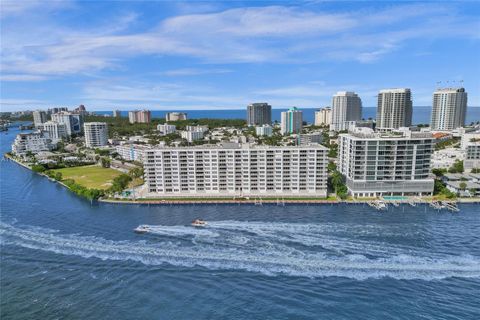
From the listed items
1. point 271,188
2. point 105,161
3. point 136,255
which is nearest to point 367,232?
point 271,188

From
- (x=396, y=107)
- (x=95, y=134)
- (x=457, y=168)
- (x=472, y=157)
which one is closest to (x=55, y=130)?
(x=95, y=134)

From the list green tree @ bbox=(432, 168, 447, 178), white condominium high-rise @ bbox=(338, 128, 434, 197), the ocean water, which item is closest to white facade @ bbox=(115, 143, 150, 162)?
the ocean water

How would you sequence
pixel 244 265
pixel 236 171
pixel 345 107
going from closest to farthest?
pixel 244 265 → pixel 236 171 → pixel 345 107

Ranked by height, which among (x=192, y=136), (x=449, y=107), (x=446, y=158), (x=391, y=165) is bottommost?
(x=446, y=158)

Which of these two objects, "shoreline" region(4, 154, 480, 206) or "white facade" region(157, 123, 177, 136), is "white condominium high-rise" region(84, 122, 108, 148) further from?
"shoreline" region(4, 154, 480, 206)

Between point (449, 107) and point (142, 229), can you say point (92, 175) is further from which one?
point (449, 107)

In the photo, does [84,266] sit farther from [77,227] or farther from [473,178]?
[473,178]
